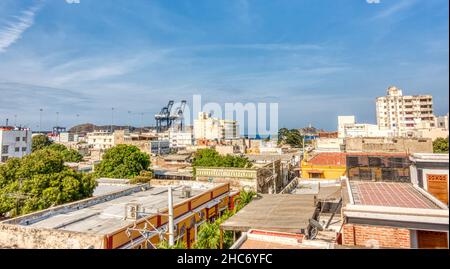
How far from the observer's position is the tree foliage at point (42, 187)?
37.4 ft

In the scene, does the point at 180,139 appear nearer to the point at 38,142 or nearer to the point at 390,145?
the point at 38,142

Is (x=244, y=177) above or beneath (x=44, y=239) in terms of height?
above

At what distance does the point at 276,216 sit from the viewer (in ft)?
24.3

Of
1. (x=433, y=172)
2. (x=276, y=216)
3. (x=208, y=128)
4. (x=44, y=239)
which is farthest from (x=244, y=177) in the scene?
(x=208, y=128)

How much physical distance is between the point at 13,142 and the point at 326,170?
1580 inches

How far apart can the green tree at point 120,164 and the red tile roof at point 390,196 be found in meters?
18.9

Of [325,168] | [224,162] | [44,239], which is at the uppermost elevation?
[224,162]

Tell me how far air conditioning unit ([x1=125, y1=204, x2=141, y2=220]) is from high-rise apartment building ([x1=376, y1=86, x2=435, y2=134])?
39.4m

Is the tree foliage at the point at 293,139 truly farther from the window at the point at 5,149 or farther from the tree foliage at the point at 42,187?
the tree foliage at the point at 42,187

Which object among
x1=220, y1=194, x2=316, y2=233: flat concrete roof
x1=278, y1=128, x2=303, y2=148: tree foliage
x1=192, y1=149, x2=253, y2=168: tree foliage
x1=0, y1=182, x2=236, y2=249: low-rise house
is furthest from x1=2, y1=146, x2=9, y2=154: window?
x1=278, y1=128, x2=303, y2=148: tree foliage

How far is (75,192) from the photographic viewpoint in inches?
474
